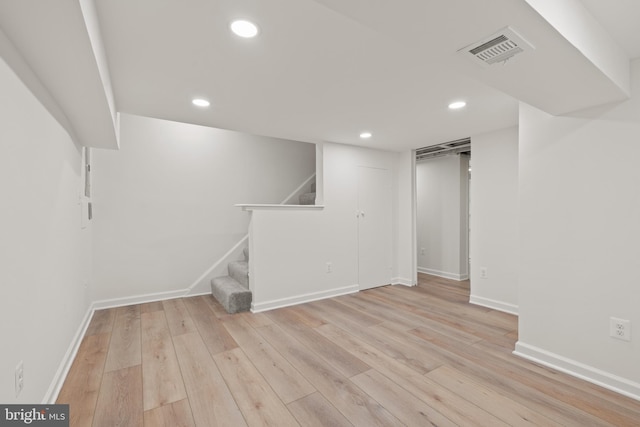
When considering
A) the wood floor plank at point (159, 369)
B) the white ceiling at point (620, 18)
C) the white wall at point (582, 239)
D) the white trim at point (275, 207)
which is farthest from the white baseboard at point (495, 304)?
the wood floor plank at point (159, 369)

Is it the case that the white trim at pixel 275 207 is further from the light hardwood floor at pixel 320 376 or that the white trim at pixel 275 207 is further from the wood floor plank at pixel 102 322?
the wood floor plank at pixel 102 322

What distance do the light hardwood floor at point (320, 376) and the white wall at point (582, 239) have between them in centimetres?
22

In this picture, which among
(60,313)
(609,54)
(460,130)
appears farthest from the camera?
(460,130)

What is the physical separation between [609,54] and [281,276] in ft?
10.8

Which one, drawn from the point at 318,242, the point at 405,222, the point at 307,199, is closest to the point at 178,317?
the point at 318,242

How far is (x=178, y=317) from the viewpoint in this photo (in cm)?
314

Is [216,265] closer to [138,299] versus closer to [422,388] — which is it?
[138,299]

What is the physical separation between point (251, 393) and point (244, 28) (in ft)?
6.99

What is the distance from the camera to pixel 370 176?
4.38 m

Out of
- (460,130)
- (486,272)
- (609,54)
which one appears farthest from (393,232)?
(609,54)

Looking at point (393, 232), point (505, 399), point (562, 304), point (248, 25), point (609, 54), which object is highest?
point (248, 25)

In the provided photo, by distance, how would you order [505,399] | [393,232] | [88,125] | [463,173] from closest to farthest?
[505,399] → [88,125] → [393,232] → [463,173]

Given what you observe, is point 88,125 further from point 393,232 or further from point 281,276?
point 393,232

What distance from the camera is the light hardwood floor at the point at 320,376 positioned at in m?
1.62
